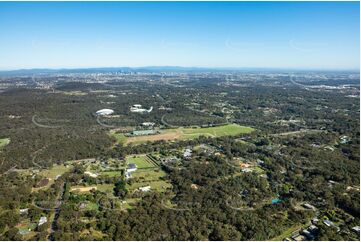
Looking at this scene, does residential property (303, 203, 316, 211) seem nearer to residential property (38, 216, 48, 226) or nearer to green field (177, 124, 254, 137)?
residential property (38, 216, 48, 226)

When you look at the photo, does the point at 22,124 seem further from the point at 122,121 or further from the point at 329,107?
the point at 329,107

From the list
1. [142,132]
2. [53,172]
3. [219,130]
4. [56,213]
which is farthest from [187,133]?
[56,213]

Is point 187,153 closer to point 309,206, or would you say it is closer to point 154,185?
point 154,185

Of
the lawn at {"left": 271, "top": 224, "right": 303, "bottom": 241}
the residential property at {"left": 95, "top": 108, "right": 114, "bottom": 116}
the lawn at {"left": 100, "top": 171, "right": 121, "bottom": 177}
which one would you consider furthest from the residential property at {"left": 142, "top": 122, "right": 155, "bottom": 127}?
the lawn at {"left": 271, "top": 224, "right": 303, "bottom": 241}

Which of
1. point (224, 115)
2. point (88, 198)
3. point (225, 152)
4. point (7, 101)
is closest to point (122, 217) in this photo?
point (88, 198)

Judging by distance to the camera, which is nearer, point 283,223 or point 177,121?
point 283,223

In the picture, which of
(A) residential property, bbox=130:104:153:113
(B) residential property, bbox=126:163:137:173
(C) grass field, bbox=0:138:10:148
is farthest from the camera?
(A) residential property, bbox=130:104:153:113

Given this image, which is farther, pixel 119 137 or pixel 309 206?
pixel 119 137
